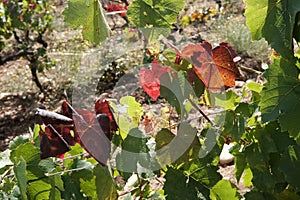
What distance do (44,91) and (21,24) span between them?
723mm

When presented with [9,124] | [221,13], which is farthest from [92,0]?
[221,13]

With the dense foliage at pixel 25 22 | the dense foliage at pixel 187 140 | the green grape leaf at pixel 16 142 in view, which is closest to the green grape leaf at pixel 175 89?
the dense foliage at pixel 187 140

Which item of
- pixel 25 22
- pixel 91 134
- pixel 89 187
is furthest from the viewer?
pixel 25 22

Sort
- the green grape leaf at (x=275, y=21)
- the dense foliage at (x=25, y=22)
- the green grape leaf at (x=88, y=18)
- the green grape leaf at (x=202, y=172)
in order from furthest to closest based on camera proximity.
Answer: the dense foliage at (x=25, y=22)
the green grape leaf at (x=202, y=172)
the green grape leaf at (x=88, y=18)
the green grape leaf at (x=275, y=21)

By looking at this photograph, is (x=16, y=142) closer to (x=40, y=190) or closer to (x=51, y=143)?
(x=40, y=190)

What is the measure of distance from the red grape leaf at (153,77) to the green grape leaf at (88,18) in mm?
126

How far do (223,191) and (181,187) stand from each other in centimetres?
11

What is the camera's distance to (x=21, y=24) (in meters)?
5.35

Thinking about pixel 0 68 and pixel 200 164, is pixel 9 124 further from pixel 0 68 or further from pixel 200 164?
pixel 200 164

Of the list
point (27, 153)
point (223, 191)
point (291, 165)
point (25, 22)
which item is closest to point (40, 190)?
point (27, 153)

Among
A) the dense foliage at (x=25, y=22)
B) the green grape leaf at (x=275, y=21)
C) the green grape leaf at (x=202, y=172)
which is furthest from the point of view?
the dense foliage at (x=25, y=22)

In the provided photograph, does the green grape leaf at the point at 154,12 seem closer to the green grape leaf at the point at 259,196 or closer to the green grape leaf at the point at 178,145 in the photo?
the green grape leaf at the point at 178,145

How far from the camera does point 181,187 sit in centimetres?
115

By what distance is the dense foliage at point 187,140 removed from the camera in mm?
999
